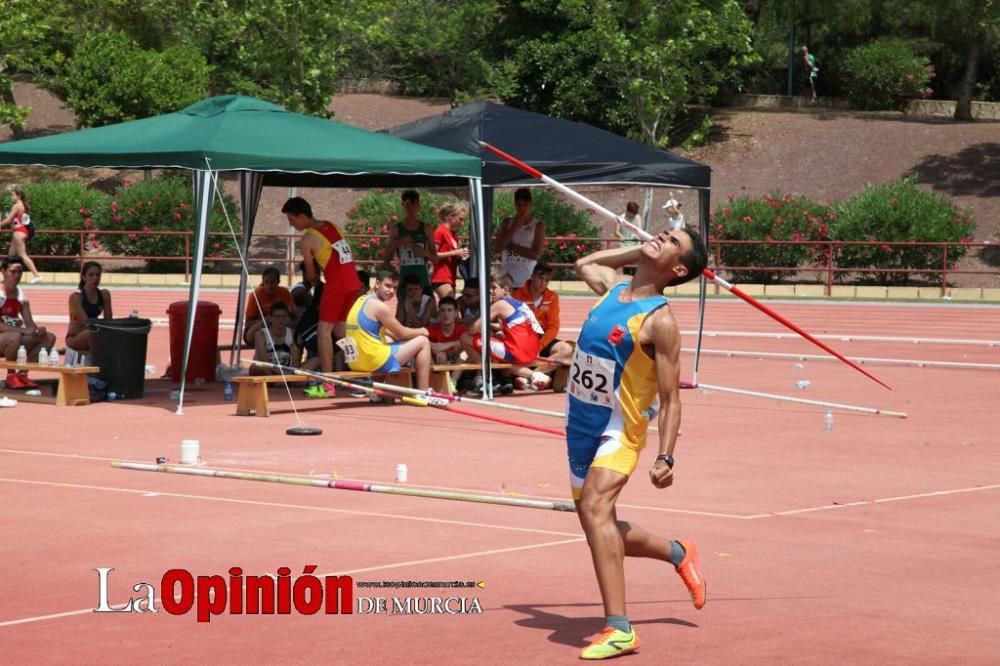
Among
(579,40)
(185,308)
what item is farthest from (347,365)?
(579,40)

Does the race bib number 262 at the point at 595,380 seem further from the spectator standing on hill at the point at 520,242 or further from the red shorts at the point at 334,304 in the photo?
the spectator standing on hill at the point at 520,242

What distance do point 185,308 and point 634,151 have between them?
5.33 m

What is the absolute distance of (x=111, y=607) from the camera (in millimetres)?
6941

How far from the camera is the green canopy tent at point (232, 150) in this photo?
14633 mm

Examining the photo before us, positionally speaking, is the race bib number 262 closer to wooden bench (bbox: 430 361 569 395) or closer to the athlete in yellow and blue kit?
the athlete in yellow and blue kit

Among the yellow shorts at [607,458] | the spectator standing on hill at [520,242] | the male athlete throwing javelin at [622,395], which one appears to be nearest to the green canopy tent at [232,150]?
the spectator standing on hill at [520,242]

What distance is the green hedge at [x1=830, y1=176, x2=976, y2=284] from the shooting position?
35969mm

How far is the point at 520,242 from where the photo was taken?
18500 millimetres

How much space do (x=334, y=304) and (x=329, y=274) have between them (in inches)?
12.0

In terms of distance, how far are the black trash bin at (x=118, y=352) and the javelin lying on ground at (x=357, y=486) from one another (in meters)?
4.44

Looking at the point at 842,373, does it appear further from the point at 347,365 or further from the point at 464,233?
the point at 464,233

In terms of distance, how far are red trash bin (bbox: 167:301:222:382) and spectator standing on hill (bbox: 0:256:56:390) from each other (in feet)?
4.68

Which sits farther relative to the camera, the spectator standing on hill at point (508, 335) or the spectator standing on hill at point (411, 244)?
the spectator standing on hill at point (411, 244)

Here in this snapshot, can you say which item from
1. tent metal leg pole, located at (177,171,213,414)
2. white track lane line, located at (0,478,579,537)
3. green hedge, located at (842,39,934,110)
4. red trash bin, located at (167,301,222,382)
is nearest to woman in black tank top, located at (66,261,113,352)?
red trash bin, located at (167,301,222,382)
